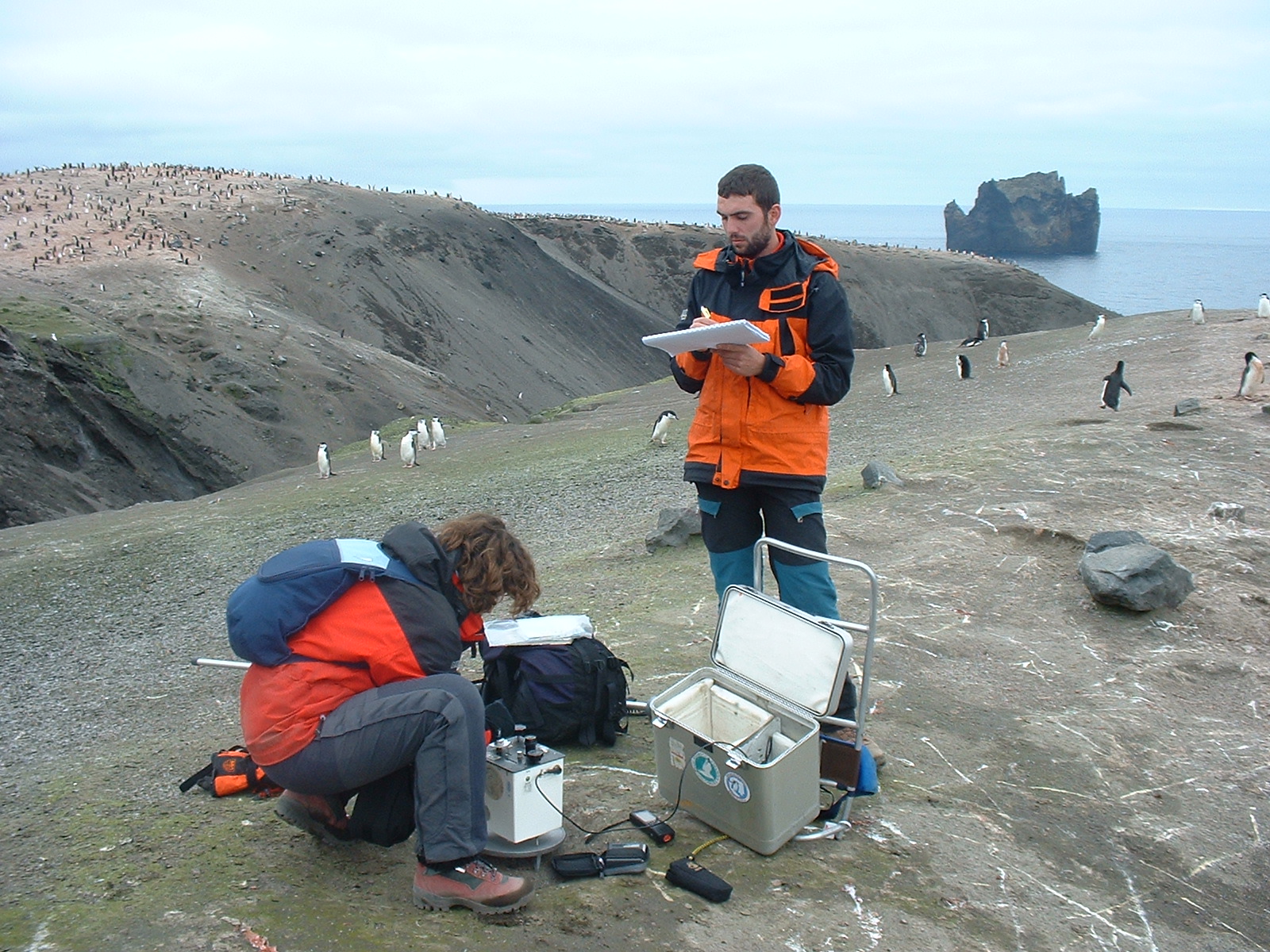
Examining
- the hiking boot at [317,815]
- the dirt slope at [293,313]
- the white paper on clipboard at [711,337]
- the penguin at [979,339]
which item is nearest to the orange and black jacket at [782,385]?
Result: the white paper on clipboard at [711,337]

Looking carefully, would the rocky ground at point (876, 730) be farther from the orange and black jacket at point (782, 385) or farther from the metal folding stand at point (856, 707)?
the orange and black jacket at point (782, 385)

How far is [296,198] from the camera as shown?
4781 cm

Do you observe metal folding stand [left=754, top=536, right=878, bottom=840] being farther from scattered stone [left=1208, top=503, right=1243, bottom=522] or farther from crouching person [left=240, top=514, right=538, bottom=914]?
scattered stone [left=1208, top=503, right=1243, bottom=522]

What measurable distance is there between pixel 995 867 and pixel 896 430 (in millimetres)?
12441

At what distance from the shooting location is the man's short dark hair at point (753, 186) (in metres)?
4.00

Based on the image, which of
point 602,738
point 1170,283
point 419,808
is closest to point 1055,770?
point 602,738

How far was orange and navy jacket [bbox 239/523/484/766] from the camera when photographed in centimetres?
315

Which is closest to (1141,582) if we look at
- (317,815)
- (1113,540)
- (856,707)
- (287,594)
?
(1113,540)

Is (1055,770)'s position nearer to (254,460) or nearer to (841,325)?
(841,325)

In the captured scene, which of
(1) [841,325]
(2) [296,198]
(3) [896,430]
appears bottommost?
(3) [896,430]

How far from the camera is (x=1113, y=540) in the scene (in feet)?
23.2

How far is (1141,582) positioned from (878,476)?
347 centimetres

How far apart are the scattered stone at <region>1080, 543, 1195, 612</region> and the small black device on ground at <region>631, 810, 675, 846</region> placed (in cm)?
415

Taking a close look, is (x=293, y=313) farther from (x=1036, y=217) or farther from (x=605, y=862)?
(x=1036, y=217)
